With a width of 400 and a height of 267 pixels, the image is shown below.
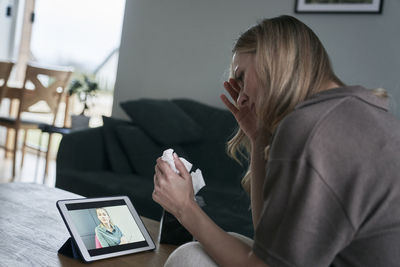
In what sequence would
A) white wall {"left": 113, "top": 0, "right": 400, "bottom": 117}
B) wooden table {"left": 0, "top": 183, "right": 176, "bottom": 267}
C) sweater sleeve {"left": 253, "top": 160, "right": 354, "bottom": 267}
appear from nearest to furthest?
sweater sleeve {"left": 253, "top": 160, "right": 354, "bottom": 267}
wooden table {"left": 0, "top": 183, "right": 176, "bottom": 267}
white wall {"left": 113, "top": 0, "right": 400, "bottom": 117}

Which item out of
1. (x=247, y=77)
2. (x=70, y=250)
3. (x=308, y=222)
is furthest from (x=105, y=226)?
(x=308, y=222)

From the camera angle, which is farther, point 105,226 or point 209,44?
point 209,44

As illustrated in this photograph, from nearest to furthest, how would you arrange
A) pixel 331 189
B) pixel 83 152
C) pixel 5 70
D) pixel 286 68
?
pixel 331 189 → pixel 286 68 → pixel 83 152 → pixel 5 70

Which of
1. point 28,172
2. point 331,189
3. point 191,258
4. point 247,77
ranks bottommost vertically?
point 28,172

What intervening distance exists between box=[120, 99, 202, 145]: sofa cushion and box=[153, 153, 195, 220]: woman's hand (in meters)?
1.73

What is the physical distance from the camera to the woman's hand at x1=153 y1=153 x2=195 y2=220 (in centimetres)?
105

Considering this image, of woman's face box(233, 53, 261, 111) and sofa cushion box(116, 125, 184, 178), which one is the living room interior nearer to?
sofa cushion box(116, 125, 184, 178)

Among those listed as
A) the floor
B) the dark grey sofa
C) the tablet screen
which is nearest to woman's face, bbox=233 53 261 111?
the tablet screen

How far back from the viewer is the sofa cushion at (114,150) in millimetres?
2781

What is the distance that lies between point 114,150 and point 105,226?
5.02 feet

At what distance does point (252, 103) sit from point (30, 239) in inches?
26.8

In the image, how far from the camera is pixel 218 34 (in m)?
3.25

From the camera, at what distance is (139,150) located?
2777 millimetres

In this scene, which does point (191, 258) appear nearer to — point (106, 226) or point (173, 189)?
point (173, 189)
